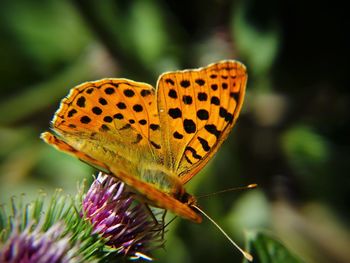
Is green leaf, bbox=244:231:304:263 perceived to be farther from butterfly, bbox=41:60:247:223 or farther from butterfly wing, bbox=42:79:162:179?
butterfly wing, bbox=42:79:162:179

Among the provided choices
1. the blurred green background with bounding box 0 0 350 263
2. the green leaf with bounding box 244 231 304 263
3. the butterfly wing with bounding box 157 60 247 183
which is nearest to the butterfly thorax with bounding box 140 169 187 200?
the butterfly wing with bounding box 157 60 247 183

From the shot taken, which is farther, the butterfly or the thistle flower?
the butterfly

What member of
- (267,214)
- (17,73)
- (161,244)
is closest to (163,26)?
(17,73)

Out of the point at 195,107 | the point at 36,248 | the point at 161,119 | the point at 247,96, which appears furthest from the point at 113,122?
the point at 247,96

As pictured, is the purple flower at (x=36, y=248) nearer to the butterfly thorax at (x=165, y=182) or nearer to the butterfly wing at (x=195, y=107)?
the butterfly thorax at (x=165, y=182)

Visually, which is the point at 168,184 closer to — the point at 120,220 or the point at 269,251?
the point at 120,220

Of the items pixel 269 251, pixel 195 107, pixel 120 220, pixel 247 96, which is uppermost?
pixel 195 107

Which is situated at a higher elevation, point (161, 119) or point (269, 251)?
point (161, 119)
